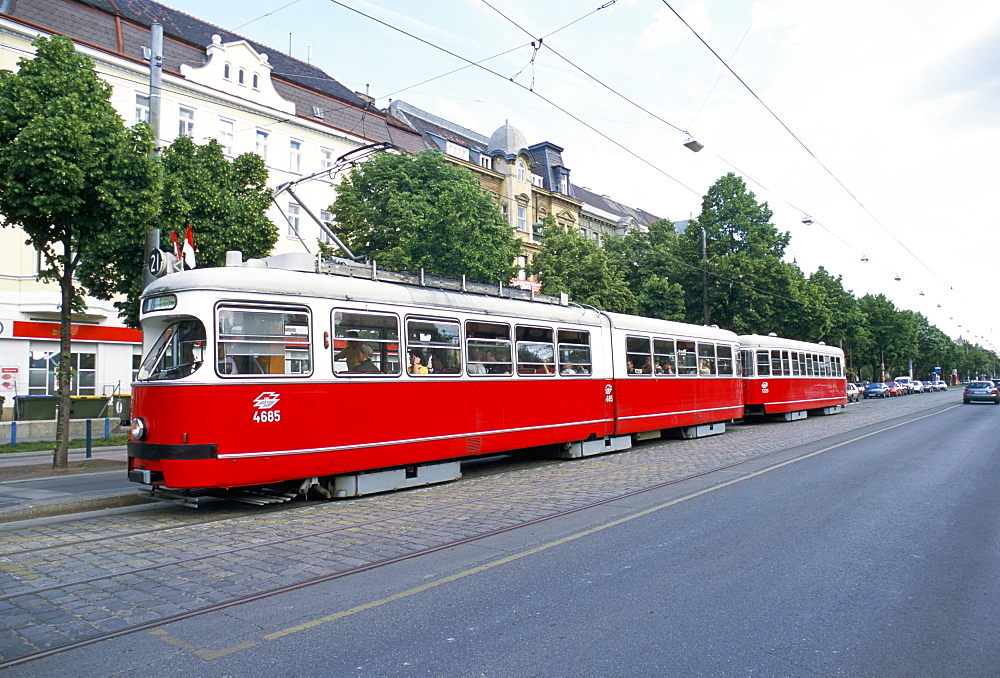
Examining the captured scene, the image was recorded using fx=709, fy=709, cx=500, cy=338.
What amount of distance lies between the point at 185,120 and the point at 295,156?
574cm

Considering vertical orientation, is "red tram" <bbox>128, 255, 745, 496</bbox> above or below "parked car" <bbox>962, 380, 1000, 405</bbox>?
above

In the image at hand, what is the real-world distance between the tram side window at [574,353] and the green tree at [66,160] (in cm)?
817

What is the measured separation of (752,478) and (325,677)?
877cm

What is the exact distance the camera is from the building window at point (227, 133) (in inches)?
1286

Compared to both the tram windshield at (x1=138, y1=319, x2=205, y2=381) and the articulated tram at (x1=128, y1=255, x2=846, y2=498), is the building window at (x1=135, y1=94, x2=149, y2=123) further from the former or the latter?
the tram windshield at (x1=138, y1=319, x2=205, y2=381)

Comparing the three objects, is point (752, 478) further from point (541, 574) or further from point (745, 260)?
point (745, 260)

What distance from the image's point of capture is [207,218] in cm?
1905

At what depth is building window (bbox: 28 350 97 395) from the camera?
89.4ft

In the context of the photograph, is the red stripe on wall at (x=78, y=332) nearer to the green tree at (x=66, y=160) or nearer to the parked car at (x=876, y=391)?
the green tree at (x=66, y=160)

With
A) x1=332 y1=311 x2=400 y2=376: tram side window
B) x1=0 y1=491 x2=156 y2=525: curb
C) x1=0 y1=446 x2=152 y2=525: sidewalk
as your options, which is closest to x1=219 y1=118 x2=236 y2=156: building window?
x1=0 y1=446 x2=152 y2=525: sidewalk

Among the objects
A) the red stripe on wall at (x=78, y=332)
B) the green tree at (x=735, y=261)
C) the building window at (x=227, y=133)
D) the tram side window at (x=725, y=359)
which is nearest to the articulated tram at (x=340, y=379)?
the tram side window at (x=725, y=359)

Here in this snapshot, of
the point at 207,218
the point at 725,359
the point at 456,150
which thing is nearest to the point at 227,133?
the point at 207,218

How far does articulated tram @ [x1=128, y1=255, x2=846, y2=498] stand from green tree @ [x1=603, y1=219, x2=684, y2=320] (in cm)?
2367

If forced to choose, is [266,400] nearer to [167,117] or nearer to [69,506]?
[69,506]
